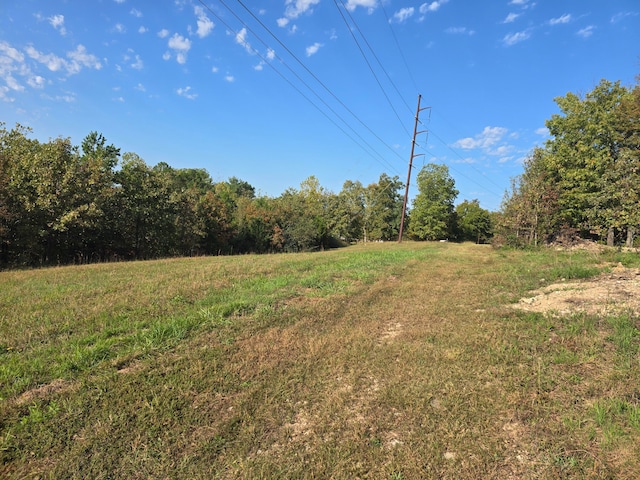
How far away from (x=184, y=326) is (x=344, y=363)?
3.01 m

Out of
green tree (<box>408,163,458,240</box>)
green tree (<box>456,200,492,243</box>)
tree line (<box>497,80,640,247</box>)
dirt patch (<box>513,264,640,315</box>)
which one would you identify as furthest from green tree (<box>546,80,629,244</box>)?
green tree (<box>456,200,492,243</box>)

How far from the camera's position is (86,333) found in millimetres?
5230

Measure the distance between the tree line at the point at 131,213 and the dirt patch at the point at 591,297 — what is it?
2162 cm

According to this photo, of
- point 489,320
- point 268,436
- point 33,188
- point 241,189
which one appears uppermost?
point 241,189

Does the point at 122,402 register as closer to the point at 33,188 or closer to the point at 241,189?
the point at 33,188

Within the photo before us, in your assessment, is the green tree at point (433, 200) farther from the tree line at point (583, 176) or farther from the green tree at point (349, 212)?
the tree line at point (583, 176)

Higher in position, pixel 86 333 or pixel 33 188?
pixel 33 188

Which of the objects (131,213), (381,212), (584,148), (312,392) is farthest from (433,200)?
(312,392)

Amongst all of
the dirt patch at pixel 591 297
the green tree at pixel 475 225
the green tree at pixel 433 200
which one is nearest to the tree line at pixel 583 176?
the dirt patch at pixel 591 297

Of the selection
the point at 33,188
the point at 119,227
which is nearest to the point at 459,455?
the point at 33,188

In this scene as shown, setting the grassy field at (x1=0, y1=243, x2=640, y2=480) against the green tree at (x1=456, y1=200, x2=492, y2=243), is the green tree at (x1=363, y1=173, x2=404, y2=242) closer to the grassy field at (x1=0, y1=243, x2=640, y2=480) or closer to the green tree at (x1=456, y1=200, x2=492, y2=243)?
the green tree at (x1=456, y1=200, x2=492, y2=243)

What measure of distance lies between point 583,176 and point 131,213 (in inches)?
1407

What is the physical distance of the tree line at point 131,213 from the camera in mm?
17203

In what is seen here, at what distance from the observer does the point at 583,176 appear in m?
24.8
